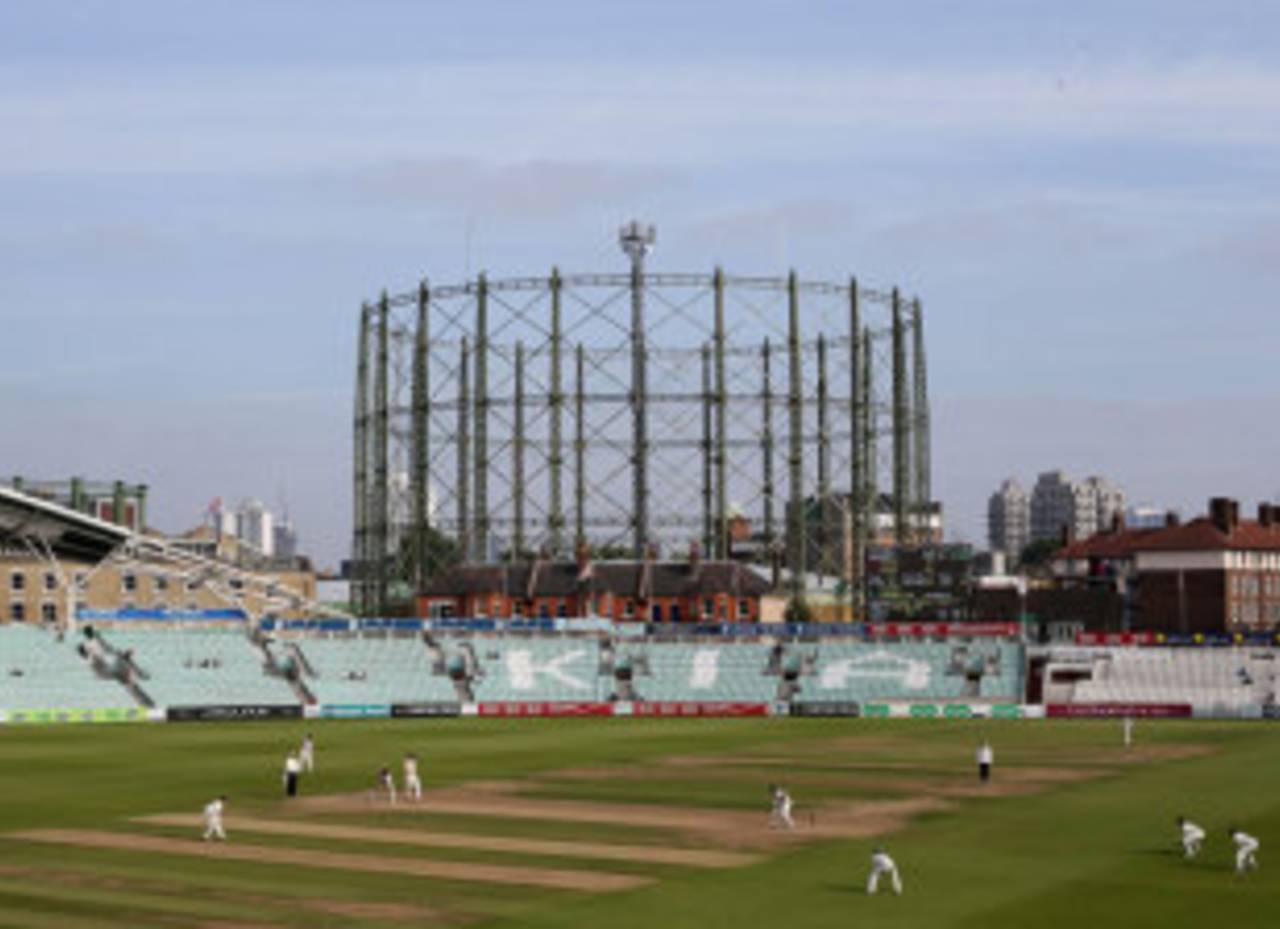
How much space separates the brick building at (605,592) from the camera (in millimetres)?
113750

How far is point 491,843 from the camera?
36219mm

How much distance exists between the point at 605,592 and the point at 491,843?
77974 mm

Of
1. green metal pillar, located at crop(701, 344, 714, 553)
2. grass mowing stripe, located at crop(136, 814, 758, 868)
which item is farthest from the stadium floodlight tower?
grass mowing stripe, located at crop(136, 814, 758, 868)

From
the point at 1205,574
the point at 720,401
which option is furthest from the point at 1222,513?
the point at 720,401

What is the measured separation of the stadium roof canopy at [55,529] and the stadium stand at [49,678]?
426 centimetres

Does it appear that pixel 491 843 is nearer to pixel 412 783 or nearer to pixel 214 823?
pixel 214 823

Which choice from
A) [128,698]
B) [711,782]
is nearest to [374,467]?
[128,698]

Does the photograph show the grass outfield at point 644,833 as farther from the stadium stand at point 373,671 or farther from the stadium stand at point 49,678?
the stadium stand at point 373,671

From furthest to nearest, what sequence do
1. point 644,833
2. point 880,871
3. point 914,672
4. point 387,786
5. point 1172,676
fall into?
point 914,672 < point 1172,676 < point 387,786 < point 644,833 < point 880,871

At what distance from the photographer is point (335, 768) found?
5469 cm

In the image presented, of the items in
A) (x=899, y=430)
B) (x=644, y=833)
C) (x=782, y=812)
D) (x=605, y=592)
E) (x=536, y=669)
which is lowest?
(x=644, y=833)

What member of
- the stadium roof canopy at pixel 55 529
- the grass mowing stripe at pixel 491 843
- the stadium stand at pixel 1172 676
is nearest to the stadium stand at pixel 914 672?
the stadium stand at pixel 1172 676

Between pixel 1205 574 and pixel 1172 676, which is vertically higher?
pixel 1205 574

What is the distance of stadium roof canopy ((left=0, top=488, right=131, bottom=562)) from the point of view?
75.6 m
